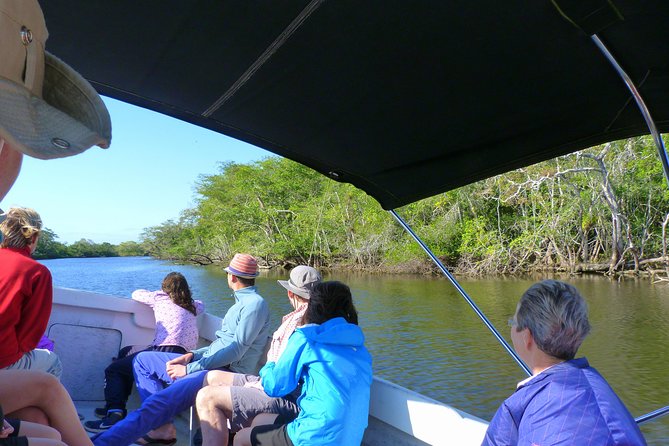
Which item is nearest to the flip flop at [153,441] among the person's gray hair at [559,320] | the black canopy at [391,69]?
the black canopy at [391,69]

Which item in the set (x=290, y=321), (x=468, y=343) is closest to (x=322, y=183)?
(x=468, y=343)

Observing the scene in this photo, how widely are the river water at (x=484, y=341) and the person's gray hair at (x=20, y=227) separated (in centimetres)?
650

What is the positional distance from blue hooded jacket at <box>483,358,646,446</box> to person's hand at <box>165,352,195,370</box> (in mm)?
2184

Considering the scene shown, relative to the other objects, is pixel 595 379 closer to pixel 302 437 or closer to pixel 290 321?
pixel 302 437

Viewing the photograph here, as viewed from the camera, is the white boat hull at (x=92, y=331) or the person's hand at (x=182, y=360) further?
the white boat hull at (x=92, y=331)

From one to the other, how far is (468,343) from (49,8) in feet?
36.0

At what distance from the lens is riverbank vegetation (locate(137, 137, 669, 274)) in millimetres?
20328

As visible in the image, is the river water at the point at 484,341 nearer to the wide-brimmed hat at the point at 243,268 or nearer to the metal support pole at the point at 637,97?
the wide-brimmed hat at the point at 243,268

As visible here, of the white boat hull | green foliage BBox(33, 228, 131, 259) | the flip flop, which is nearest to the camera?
the flip flop

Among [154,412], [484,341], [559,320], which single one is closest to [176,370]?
[154,412]

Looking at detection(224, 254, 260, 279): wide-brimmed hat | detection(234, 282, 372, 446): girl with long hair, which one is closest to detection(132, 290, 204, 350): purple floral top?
detection(224, 254, 260, 279): wide-brimmed hat

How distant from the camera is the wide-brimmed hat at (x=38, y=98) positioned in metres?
0.51

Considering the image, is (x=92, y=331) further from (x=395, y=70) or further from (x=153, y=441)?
(x=395, y=70)

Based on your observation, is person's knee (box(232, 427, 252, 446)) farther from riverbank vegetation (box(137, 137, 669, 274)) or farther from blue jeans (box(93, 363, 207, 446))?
riverbank vegetation (box(137, 137, 669, 274))
